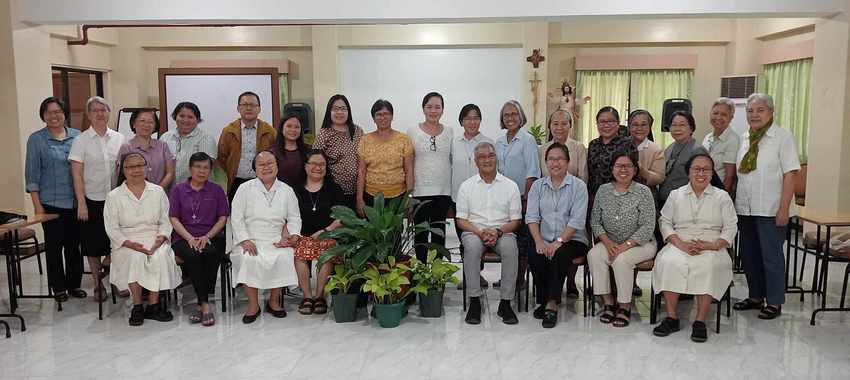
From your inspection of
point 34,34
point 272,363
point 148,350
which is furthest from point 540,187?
point 34,34

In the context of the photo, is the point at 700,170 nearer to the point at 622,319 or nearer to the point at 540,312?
the point at 622,319

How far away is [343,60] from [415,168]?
480cm

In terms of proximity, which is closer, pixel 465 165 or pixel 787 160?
pixel 787 160

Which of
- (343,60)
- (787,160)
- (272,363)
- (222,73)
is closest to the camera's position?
(272,363)

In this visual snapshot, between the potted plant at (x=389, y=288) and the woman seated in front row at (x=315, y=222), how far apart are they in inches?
14.9

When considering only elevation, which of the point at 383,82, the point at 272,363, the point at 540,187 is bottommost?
the point at 272,363

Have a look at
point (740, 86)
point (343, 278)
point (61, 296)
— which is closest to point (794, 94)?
point (740, 86)

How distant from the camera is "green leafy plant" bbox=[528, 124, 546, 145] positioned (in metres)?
8.05

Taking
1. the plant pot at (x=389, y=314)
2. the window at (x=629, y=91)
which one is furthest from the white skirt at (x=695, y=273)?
the window at (x=629, y=91)

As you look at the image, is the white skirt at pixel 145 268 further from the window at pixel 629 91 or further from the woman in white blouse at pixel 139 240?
the window at pixel 629 91

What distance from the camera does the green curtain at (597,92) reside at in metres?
9.08

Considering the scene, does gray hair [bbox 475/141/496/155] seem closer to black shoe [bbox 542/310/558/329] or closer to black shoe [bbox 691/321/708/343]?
black shoe [bbox 542/310/558/329]

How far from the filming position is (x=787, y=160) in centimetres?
383

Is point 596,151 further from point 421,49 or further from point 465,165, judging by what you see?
point 421,49
